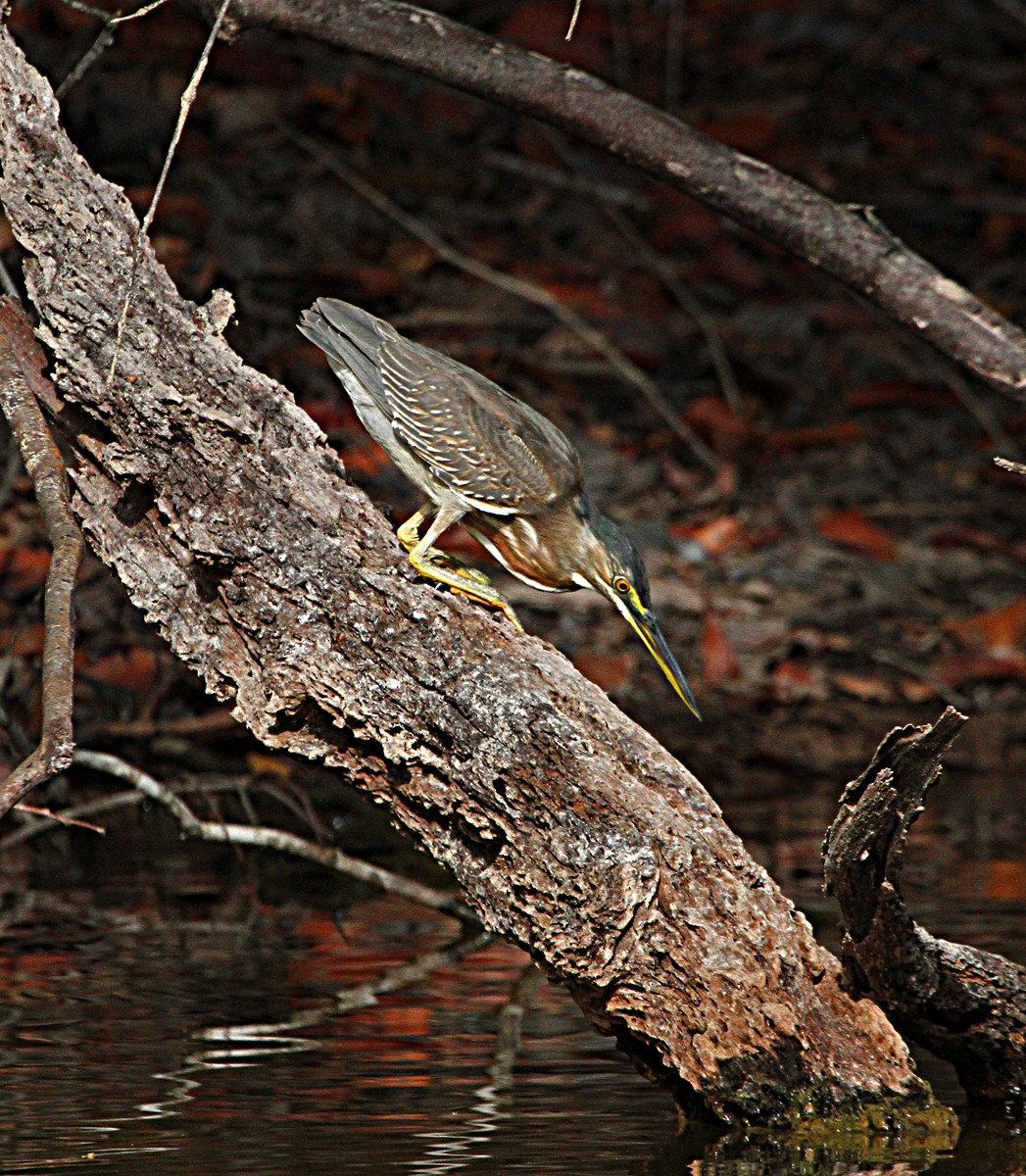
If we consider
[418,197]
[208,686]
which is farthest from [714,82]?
[208,686]

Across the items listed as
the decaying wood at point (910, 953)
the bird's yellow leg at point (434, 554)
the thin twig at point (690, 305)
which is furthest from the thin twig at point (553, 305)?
the decaying wood at point (910, 953)

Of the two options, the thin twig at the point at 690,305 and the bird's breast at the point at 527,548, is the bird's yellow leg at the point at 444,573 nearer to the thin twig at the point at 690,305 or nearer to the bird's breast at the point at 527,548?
the bird's breast at the point at 527,548

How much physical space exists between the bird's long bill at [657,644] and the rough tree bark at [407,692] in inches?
16.2

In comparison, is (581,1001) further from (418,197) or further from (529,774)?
(418,197)

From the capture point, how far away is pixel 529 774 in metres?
3.36

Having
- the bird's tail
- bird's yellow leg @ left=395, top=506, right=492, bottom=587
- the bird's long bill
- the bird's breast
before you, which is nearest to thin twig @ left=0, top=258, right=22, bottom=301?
the bird's tail

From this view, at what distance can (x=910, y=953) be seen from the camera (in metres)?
3.46

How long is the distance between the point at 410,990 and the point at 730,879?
151 centimetres

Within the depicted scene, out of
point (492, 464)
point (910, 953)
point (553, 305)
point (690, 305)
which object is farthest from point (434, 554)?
point (690, 305)

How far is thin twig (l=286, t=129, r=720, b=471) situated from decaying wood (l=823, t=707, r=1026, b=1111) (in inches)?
227

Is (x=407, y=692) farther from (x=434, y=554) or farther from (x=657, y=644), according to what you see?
(x=657, y=644)

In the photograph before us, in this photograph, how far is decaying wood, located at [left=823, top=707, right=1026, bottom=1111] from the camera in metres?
3.21

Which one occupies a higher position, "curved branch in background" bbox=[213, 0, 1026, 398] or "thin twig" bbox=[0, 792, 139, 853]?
"curved branch in background" bbox=[213, 0, 1026, 398]

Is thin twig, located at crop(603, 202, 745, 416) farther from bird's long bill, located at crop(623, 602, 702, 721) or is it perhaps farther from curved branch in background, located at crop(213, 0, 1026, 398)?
bird's long bill, located at crop(623, 602, 702, 721)
